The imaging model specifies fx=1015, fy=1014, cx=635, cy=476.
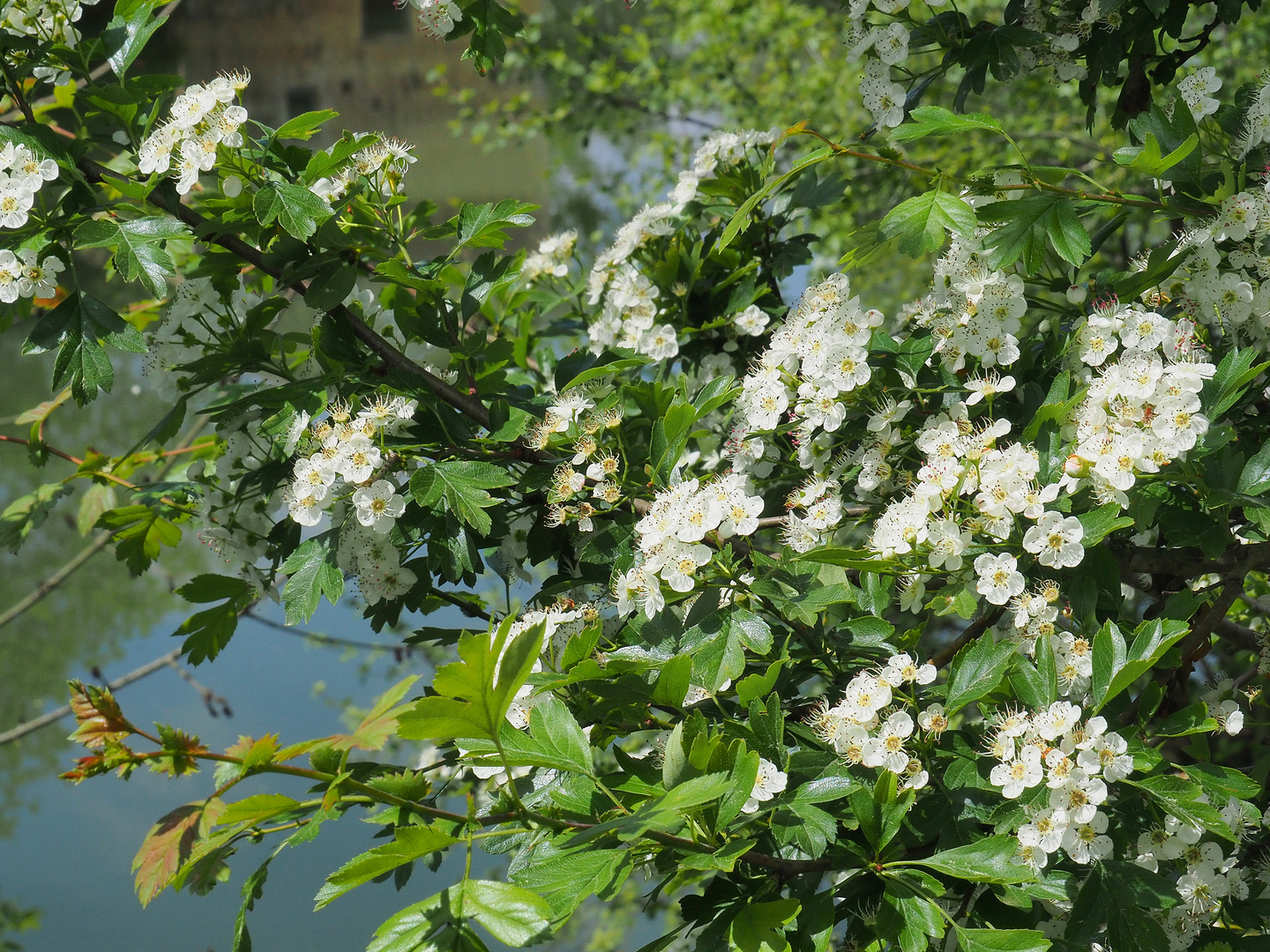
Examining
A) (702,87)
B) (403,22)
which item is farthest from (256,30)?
(702,87)

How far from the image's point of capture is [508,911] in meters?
0.68

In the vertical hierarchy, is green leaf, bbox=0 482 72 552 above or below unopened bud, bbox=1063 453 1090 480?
below

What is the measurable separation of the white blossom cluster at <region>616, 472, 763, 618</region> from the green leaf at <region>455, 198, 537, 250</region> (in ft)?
1.36

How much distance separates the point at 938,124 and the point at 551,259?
29.6 inches

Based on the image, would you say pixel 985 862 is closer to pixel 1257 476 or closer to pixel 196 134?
pixel 1257 476

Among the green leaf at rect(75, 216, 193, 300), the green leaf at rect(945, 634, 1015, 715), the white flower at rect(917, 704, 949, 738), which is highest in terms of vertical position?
the green leaf at rect(75, 216, 193, 300)

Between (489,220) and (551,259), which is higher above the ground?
(489,220)

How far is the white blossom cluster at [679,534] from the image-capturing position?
92cm

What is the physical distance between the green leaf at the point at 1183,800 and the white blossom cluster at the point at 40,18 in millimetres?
1331

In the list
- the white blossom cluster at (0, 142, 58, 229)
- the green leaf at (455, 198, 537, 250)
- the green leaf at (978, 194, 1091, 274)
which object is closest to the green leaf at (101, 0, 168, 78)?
the white blossom cluster at (0, 142, 58, 229)

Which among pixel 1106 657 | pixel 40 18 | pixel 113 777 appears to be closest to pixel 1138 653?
pixel 1106 657

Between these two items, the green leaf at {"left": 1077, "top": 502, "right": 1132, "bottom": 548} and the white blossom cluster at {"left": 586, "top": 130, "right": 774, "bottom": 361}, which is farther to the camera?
the white blossom cluster at {"left": 586, "top": 130, "right": 774, "bottom": 361}

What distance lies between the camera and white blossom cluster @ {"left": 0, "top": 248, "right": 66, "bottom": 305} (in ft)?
3.47

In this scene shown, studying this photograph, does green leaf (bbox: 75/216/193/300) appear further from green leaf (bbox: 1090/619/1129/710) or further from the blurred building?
the blurred building
